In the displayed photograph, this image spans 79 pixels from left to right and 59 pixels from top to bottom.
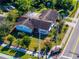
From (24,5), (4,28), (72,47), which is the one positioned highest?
(24,5)

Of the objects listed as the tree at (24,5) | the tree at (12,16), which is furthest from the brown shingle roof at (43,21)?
the tree at (24,5)

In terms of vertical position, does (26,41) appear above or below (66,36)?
below

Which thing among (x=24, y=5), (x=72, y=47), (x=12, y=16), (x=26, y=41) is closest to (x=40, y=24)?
(x=26, y=41)

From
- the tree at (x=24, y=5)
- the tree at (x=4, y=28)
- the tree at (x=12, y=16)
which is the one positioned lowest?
the tree at (x=4, y=28)

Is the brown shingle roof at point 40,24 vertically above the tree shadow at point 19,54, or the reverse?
the brown shingle roof at point 40,24

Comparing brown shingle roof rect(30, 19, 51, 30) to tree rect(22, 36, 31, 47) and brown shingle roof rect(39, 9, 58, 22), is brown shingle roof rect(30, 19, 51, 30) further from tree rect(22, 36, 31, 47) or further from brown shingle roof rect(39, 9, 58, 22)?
tree rect(22, 36, 31, 47)

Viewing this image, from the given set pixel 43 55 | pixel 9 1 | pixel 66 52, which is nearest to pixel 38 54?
pixel 43 55

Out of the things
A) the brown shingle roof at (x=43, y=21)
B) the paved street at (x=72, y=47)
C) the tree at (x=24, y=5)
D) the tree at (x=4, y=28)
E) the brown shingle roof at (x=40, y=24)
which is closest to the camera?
the paved street at (x=72, y=47)

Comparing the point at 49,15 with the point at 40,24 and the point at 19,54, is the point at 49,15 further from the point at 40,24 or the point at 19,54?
the point at 19,54

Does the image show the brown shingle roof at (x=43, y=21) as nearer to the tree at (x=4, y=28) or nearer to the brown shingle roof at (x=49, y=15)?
the brown shingle roof at (x=49, y=15)
